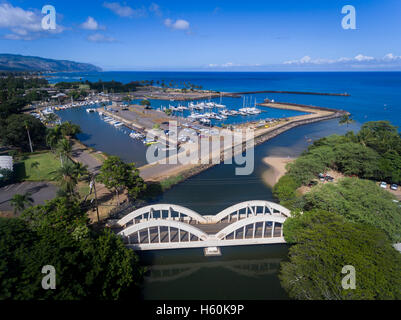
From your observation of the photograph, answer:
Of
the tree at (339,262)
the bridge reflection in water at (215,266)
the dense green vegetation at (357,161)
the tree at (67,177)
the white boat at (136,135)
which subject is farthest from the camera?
the white boat at (136,135)

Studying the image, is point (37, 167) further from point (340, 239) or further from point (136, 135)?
point (340, 239)

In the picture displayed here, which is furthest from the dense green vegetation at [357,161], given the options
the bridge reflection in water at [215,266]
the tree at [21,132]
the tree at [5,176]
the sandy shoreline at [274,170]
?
the tree at [21,132]

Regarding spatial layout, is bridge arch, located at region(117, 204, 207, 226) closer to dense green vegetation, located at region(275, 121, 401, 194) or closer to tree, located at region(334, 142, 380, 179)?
dense green vegetation, located at region(275, 121, 401, 194)

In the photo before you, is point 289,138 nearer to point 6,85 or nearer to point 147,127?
point 147,127

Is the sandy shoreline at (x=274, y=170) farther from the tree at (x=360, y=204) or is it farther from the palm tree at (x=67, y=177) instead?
the palm tree at (x=67, y=177)

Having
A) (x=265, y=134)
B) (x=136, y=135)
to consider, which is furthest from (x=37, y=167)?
(x=265, y=134)
